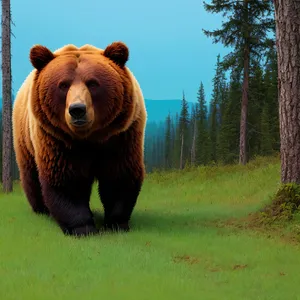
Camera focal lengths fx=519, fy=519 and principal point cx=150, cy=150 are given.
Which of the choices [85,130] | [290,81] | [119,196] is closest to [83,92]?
[85,130]

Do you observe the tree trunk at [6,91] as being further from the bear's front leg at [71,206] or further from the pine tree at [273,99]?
the pine tree at [273,99]

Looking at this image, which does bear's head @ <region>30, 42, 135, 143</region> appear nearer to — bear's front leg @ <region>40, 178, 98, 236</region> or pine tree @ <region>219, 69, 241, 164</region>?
bear's front leg @ <region>40, 178, 98, 236</region>

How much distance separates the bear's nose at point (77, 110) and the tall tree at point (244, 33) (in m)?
18.0

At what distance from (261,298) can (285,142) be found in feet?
15.9

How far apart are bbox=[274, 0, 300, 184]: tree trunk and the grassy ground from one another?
1383mm

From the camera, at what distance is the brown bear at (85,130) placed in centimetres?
692

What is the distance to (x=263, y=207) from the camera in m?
9.70

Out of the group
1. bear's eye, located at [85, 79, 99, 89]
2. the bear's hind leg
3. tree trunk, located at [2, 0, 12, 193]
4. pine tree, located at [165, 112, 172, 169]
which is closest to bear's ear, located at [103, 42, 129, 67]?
bear's eye, located at [85, 79, 99, 89]

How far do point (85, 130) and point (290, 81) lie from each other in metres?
4.01

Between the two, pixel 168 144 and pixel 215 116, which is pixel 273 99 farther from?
pixel 168 144

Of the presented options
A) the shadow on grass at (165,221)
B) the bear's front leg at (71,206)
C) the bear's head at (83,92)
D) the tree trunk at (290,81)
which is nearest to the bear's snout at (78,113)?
the bear's head at (83,92)

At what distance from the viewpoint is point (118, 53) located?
7.43 metres

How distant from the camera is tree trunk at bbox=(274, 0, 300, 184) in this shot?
896 cm

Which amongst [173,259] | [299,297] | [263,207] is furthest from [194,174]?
[299,297]
